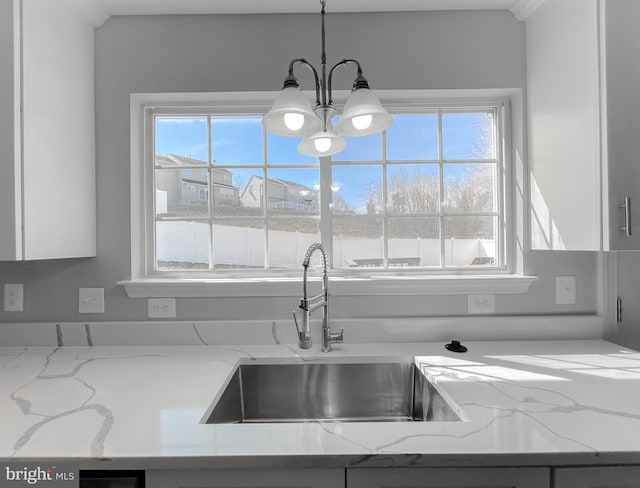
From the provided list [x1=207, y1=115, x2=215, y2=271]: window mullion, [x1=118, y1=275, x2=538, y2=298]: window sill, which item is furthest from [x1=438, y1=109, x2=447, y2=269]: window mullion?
[x1=207, y1=115, x2=215, y2=271]: window mullion

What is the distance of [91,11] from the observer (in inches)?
59.0

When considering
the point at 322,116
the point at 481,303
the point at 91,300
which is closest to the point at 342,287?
the point at 481,303

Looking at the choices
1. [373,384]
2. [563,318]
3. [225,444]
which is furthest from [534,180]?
[225,444]

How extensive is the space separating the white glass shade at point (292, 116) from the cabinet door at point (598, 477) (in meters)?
1.06

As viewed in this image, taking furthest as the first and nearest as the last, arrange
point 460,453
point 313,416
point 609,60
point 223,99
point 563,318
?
point 223,99 → point 563,318 → point 313,416 → point 609,60 → point 460,453

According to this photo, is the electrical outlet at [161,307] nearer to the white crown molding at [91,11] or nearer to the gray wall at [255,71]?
the gray wall at [255,71]

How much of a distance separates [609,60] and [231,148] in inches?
58.1

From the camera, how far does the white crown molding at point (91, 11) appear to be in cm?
144

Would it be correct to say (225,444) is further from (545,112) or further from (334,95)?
(545,112)

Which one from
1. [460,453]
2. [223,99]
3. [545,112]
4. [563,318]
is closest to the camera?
[460,453]

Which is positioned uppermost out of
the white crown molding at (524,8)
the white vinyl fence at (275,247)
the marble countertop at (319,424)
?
the white crown molding at (524,8)

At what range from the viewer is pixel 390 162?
169cm

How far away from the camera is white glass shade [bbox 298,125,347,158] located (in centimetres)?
115

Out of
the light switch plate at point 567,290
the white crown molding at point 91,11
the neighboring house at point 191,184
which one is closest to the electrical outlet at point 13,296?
the neighboring house at point 191,184
